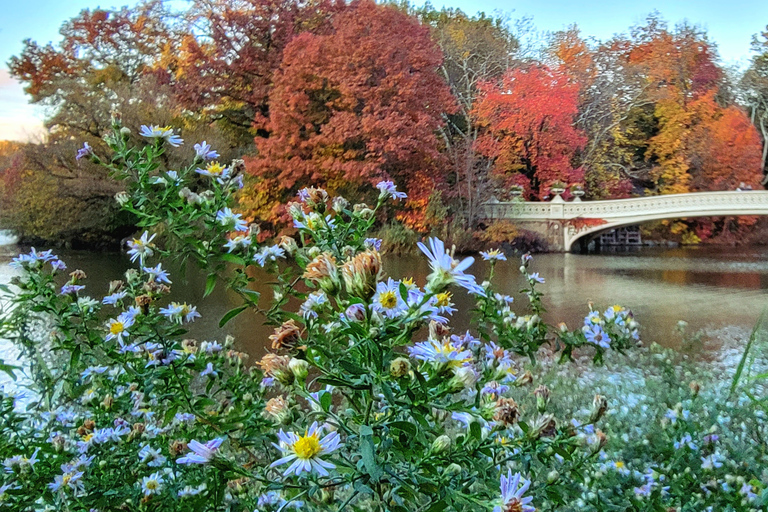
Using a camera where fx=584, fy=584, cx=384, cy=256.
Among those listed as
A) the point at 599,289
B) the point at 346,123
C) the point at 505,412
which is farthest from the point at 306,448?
the point at 346,123

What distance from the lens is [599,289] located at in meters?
2.01

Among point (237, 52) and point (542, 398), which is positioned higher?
point (237, 52)

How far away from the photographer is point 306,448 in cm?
21

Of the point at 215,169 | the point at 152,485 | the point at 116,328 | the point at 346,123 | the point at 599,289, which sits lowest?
the point at 599,289

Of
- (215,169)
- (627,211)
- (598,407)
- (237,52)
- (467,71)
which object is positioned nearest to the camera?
(598,407)

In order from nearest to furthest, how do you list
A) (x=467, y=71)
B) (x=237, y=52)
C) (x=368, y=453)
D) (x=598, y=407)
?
(x=368, y=453), (x=598, y=407), (x=237, y=52), (x=467, y=71)

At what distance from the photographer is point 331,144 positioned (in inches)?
89.4

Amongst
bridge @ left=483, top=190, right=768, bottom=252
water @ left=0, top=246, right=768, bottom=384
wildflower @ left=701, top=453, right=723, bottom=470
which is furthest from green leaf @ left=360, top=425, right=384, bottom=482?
bridge @ left=483, top=190, right=768, bottom=252

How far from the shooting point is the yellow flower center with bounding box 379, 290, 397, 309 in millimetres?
221

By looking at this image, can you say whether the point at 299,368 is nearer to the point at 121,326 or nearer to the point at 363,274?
the point at 363,274

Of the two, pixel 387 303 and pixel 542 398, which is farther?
pixel 542 398

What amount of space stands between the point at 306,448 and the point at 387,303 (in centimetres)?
6

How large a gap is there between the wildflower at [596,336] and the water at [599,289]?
52cm

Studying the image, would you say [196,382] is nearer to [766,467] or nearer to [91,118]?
[766,467]
